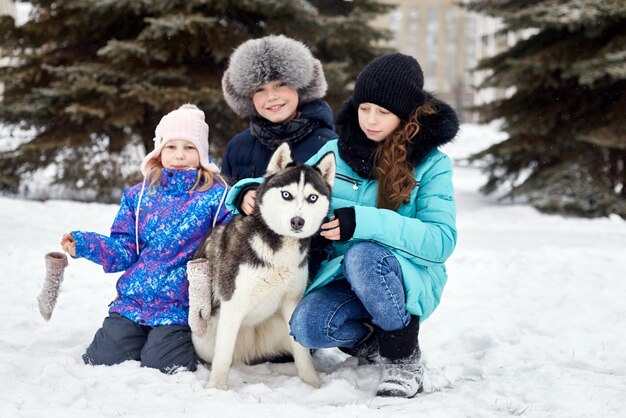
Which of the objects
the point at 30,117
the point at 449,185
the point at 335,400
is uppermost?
the point at 449,185

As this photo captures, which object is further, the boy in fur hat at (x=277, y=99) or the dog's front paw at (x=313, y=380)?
the boy in fur hat at (x=277, y=99)

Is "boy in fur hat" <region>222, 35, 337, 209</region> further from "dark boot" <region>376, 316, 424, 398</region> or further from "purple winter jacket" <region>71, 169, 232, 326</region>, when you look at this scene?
"dark boot" <region>376, 316, 424, 398</region>

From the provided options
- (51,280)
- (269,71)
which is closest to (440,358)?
(269,71)

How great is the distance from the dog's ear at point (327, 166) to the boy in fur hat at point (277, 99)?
927 mm

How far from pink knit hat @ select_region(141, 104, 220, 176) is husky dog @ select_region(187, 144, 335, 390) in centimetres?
51

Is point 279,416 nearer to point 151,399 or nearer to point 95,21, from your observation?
point 151,399

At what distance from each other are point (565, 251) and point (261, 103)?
3845 millimetres

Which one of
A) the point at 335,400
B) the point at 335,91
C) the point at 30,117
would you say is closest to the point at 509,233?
the point at 335,91

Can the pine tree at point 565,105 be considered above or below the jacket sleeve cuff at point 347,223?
below

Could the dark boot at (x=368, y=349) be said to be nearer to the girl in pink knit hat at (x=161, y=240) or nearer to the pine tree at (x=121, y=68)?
the girl in pink knit hat at (x=161, y=240)

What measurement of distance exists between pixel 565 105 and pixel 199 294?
8.57 metres

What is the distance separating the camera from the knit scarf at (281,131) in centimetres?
361

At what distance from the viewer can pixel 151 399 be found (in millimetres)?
2342

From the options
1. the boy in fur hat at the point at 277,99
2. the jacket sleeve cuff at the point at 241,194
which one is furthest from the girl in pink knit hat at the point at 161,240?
the boy in fur hat at the point at 277,99
